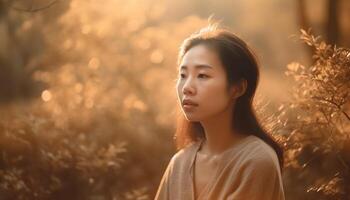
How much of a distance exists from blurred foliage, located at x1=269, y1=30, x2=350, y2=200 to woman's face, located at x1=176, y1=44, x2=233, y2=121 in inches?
11.7

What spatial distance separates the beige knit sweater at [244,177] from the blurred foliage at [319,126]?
269mm

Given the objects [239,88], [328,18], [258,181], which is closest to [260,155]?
[258,181]

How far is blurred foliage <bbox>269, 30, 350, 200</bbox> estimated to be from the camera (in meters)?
2.04

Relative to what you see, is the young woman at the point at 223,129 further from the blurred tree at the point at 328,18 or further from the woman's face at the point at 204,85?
the blurred tree at the point at 328,18

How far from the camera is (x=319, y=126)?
89.2 inches

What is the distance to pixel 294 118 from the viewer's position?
2.39 m

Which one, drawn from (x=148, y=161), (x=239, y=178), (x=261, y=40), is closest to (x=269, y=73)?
(x=261, y=40)

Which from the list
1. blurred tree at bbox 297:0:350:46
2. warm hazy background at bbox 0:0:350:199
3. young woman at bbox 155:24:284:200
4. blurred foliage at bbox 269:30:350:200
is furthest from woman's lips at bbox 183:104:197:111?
blurred tree at bbox 297:0:350:46

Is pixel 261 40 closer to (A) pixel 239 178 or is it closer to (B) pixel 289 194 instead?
(B) pixel 289 194

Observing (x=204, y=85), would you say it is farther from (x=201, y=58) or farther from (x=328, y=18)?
(x=328, y=18)

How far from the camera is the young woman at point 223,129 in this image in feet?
4.99

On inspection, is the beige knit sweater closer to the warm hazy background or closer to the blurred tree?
the warm hazy background

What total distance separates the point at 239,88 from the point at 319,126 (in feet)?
2.48

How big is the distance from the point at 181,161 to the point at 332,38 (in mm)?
1223
